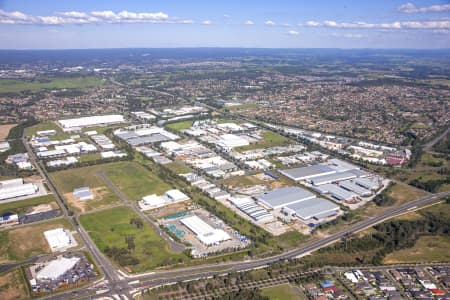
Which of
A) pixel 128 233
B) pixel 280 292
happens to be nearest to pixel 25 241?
pixel 128 233

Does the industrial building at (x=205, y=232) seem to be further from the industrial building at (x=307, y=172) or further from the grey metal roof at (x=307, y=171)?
the grey metal roof at (x=307, y=171)

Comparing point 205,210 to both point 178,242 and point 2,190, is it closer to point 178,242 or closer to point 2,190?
point 178,242

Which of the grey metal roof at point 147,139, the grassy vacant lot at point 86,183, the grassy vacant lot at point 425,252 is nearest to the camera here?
the grassy vacant lot at point 425,252

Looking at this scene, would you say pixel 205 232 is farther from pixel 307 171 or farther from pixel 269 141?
pixel 269 141

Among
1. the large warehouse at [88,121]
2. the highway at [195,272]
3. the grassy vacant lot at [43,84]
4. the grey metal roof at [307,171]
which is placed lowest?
the highway at [195,272]

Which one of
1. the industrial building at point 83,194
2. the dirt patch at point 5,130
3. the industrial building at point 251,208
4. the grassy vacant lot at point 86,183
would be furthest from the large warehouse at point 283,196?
the dirt patch at point 5,130

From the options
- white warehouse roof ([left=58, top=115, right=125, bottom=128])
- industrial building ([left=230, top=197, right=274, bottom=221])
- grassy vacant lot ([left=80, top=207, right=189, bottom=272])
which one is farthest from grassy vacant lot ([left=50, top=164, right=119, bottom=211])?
white warehouse roof ([left=58, top=115, right=125, bottom=128])
